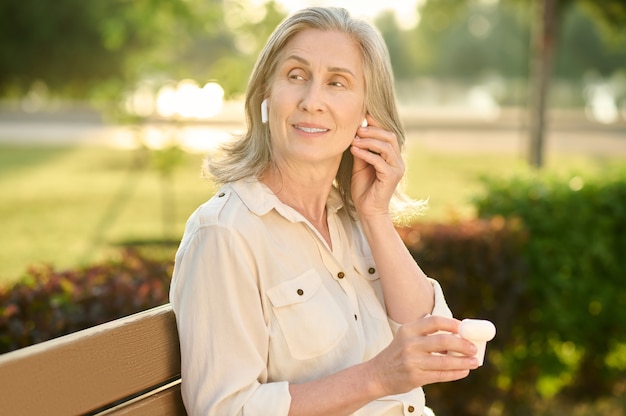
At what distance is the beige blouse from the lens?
6.35 feet

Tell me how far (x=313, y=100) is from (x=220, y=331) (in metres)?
0.67

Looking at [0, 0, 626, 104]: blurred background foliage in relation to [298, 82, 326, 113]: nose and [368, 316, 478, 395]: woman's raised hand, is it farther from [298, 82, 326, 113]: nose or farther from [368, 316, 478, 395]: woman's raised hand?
[368, 316, 478, 395]: woman's raised hand

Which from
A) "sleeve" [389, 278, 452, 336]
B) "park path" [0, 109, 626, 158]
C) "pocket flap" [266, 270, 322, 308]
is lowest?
"park path" [0, 109, 626, 158]

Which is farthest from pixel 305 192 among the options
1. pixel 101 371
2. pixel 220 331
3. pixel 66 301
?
pixel 66 301

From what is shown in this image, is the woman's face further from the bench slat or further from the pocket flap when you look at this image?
the bench slat

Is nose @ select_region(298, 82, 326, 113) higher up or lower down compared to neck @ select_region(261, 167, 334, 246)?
higher up

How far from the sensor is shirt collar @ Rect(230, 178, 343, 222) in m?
2.17

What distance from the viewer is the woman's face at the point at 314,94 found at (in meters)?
2.28

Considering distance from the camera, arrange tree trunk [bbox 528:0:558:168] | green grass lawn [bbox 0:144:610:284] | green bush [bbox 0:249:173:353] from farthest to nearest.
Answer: tree trunk [bbox 528:0:558:168] → green grass lawn [bbox 0:144:610:284] → green bush [bbox 0:249:173:353]

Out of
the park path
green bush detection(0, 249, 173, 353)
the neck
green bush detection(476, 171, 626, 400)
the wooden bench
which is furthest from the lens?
the park path

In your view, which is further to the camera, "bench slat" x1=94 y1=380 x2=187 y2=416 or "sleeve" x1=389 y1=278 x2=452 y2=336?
"sleeve" x1=389 y1=278 x2=452 y2=336

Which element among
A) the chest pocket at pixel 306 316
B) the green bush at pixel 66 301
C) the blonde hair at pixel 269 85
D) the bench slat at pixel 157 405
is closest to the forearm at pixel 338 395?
the chest pocket at pixel 306 316

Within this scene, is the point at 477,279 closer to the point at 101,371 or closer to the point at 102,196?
the point at 101,371

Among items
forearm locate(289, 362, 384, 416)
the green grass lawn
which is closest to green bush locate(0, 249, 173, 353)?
forearm locate(289, 362, 384, 416)
